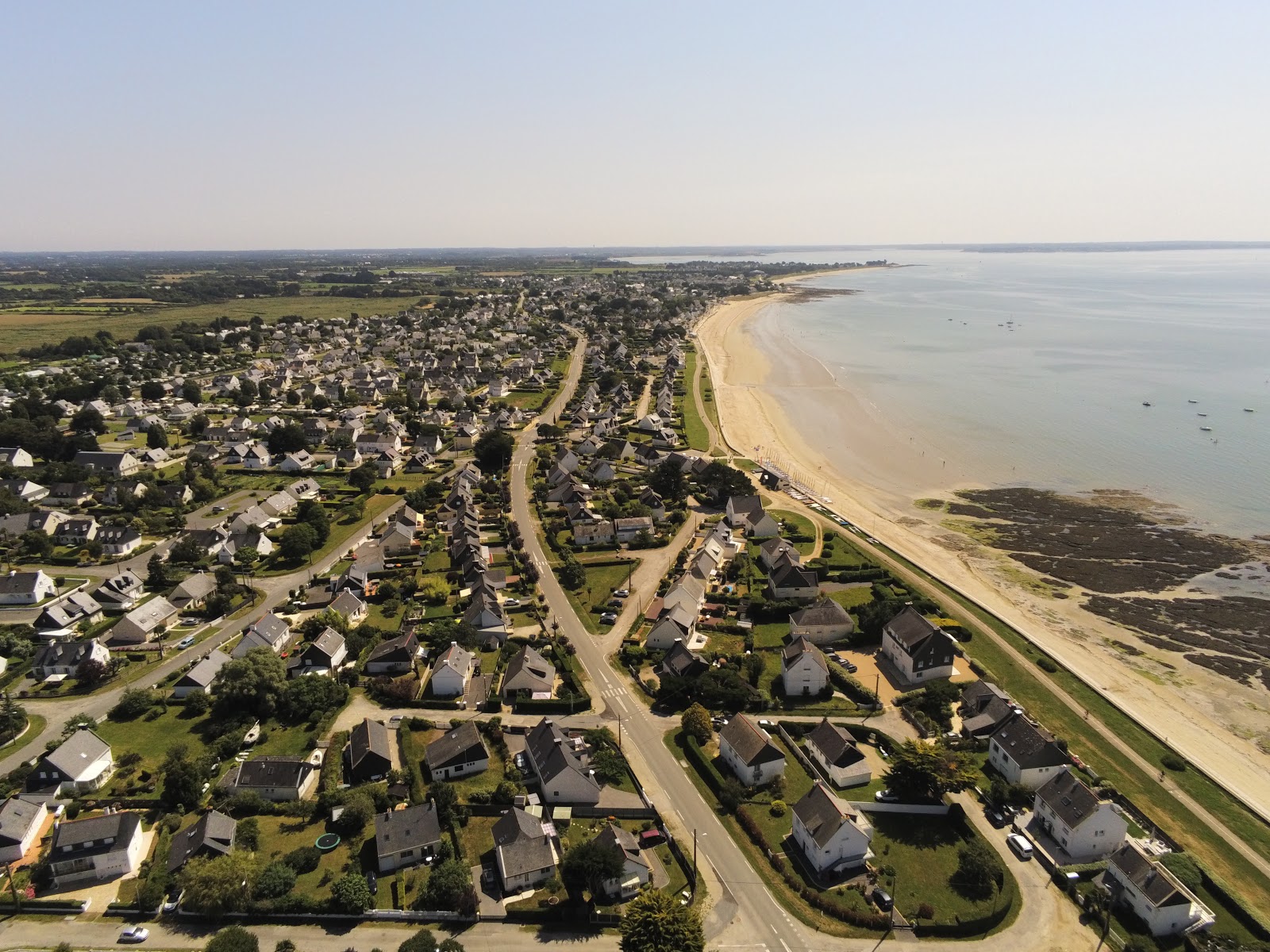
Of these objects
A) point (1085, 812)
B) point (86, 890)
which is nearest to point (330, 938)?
point (86, 890)

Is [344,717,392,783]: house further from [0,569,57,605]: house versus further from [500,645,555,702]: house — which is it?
[0,569,57,605]: house

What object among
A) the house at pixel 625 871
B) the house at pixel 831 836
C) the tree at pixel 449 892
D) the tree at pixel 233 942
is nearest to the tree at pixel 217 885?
the tree at pixel 233 942

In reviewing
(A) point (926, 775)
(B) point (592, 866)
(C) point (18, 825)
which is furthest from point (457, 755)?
(A) point (926, 775)

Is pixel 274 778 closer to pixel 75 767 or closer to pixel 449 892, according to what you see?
pixel 75 767

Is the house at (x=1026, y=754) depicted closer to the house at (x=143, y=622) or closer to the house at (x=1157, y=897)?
the house at (x=1157, y=897)

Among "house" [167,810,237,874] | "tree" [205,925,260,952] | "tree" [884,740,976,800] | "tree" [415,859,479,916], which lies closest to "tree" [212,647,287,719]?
"house" [167,810,237,874]
